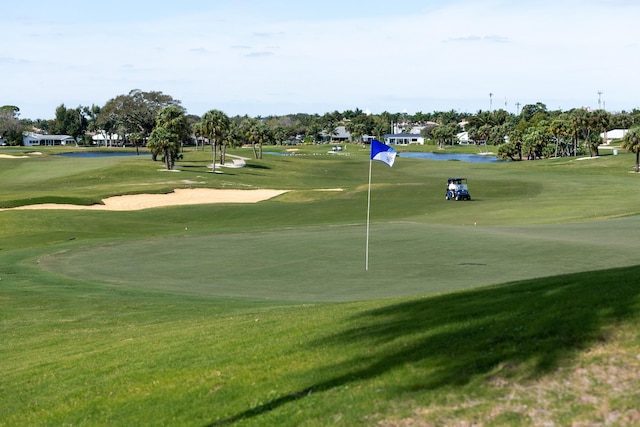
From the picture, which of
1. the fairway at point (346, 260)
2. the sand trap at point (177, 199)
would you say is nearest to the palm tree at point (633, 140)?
the sand trap at point (177, 199)

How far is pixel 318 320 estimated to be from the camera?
19.0 meters

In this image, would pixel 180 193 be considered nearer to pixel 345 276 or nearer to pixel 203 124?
pixel 203 124

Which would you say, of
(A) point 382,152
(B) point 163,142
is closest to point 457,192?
(A) point 382,152

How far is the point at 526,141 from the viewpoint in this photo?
616 ft

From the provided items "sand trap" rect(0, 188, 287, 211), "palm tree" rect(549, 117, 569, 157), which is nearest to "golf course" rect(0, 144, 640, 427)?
"sand trap" rect(0, 188, 287, 211)

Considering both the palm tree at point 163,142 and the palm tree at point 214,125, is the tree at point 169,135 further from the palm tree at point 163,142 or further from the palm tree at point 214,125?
the palm tree at point 214,125

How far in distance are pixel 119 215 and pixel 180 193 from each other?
68.2ft

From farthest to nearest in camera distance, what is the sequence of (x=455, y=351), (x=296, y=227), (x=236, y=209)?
(x=236, y=209)
(x=296, y=227)
(x=455, y=351)

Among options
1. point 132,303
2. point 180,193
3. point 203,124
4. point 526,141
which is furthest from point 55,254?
point 526,141

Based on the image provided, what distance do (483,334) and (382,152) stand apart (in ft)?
78.2

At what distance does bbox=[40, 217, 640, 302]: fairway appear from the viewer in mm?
31953

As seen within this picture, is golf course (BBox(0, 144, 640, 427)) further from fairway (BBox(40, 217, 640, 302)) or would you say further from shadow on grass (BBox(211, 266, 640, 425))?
fairway (BBox(40, 217, 640, 302))

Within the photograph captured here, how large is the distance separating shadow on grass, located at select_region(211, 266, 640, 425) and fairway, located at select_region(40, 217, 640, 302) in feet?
36.3

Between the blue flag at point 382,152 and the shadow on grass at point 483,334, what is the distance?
63.8ft
